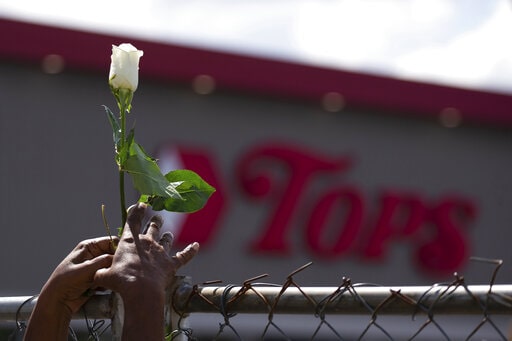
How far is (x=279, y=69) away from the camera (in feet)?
51.0

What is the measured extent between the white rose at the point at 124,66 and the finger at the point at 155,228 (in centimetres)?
34

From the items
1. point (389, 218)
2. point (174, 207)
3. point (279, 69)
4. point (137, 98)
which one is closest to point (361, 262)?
point (389, 218)

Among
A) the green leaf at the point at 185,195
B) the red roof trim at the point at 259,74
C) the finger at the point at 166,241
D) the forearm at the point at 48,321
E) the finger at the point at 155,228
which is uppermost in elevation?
the red roof trim at the point at 259,74

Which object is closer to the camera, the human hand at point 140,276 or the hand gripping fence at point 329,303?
the hand gripping fence at point 329,303

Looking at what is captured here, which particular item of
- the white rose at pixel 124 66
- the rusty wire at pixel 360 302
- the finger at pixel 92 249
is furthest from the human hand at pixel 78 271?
the white rose at pixel 124 66

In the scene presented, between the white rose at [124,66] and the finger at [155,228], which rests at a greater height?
the white rose at [124,66]

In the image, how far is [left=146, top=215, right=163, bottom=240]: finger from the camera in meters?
2.50

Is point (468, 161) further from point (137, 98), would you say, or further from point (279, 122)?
point (137, 98)

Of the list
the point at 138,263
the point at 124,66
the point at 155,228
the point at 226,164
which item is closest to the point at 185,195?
the point at 155,228

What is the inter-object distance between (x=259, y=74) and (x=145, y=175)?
1306 cm

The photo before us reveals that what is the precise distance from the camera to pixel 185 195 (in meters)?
2.56

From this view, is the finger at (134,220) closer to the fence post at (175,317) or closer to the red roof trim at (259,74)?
the fence post at (175,317)

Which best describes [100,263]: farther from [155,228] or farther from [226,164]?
[226,164]

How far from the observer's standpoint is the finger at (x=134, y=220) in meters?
2.46
